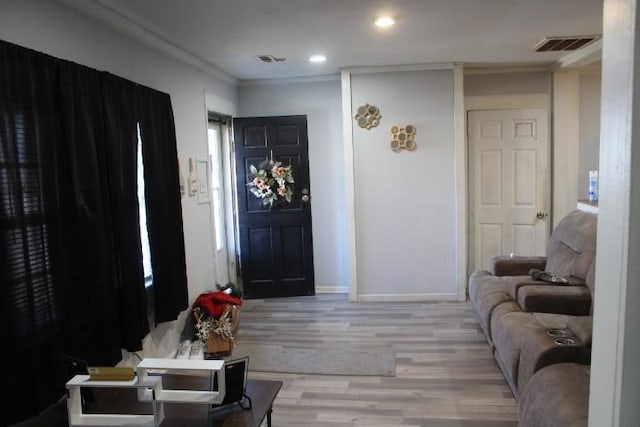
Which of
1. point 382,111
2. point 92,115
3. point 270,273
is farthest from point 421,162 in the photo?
point 92,115

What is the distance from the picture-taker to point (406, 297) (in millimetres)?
5043

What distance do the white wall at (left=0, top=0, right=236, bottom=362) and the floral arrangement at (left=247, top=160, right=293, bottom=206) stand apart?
0.71m

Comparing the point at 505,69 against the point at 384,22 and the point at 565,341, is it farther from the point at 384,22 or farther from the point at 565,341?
the point at 565,341

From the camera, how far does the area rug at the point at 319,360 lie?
137 inches

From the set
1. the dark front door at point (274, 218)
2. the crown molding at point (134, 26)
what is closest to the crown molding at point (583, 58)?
the dark front door at point (274, 218)

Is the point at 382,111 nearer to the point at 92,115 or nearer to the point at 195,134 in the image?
the point at 195,134

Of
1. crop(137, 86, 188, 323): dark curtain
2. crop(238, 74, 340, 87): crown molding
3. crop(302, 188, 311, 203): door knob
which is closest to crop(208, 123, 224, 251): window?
crop(238, 74, 340, 87): crown molding

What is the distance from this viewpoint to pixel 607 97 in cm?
111

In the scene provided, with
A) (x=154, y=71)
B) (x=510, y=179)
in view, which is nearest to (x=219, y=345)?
(x=154, y=71)

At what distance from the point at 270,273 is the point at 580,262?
10.2 feet

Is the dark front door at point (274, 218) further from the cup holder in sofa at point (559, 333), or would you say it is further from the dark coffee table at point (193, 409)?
the dark coffee table at point (193, 409)

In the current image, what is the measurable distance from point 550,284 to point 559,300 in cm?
29

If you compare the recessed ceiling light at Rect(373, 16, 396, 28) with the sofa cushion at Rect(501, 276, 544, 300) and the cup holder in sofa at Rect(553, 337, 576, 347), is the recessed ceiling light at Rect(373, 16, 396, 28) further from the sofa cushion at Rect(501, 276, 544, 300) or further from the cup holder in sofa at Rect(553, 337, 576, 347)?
the cup holder in sofa at Rect(553, 337, 576, 347)

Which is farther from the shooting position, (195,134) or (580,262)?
(195,134)
